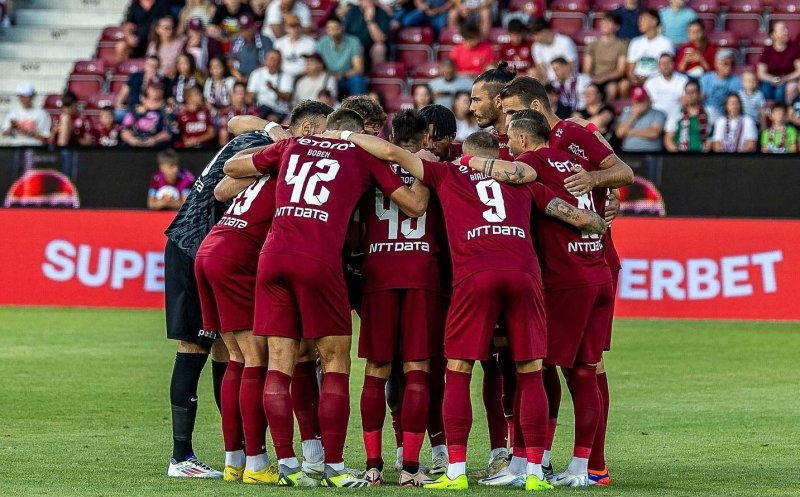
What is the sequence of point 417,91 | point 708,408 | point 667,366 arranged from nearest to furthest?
point 708,408
point 667,366
point 417,91

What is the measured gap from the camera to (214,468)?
8164 mm

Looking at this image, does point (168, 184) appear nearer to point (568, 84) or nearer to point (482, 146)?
point (568, 84)

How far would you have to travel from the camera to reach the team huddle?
24.1 feet

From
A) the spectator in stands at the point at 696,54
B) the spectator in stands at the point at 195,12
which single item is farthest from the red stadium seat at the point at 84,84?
the spectator in stands at the point at 696,54

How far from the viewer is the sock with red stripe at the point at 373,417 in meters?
7.67

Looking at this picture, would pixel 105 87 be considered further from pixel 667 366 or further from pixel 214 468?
pixel 214 468

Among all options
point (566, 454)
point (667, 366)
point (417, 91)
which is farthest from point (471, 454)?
point (417, 91)

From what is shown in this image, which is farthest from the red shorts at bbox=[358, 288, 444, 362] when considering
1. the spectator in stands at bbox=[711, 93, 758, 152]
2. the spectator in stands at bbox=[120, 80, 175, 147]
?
the spectator in stands at bbox=[120, 80, 175, 147]

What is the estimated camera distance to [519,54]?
19.3 metres

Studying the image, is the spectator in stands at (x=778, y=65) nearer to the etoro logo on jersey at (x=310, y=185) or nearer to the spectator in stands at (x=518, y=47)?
the spectator in stands at (x=518, y=47)

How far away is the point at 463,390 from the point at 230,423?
139 cm

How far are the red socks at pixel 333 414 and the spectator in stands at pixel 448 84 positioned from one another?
471 inches

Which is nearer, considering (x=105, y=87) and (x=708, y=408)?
(x=708, y=408)

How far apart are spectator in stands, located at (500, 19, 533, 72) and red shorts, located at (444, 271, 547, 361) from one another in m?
12.2
